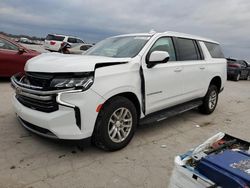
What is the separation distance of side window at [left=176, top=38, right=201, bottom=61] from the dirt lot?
4.80 feet

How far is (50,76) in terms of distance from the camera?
310cm

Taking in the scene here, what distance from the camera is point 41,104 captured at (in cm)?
315

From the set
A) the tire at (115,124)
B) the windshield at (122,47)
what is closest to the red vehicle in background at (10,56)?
the windshield at (122,47)

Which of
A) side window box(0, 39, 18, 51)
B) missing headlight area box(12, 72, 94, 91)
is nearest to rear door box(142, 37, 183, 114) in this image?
missing headlight area box(12, 72, 94, 91)

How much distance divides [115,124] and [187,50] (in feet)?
8.33

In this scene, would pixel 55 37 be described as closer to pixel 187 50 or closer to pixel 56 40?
pixel 56 40

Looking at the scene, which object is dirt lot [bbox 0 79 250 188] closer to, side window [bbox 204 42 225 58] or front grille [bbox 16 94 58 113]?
front grille [bbox 16 94 58 113]

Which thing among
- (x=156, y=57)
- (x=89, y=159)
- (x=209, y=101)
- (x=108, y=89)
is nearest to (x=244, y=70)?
(x=209, y=101)

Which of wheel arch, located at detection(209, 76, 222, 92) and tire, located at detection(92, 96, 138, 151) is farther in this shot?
wheel arch, located at detection(209, 76, 222, 92)

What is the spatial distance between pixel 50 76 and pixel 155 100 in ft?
5.88

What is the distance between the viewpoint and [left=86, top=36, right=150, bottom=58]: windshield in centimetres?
402

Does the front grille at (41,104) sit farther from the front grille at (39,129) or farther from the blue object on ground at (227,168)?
the blue object on ground at (227,168)

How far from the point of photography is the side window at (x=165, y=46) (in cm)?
421

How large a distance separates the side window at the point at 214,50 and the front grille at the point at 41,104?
4.22 m
